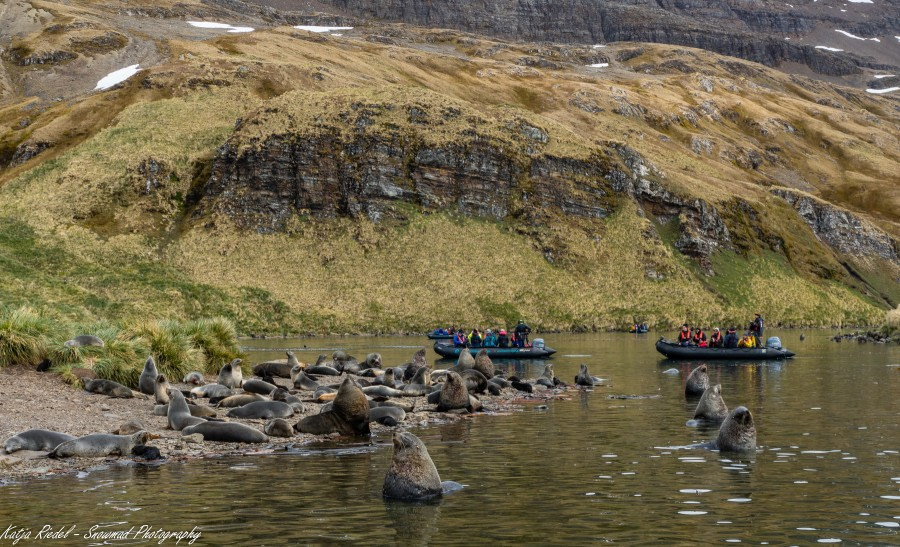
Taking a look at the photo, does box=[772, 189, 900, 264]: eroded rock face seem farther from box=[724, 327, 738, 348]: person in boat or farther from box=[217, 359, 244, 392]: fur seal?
box=[217, 359, 244, 392]: fur seal

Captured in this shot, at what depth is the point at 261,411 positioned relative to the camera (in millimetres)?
23750

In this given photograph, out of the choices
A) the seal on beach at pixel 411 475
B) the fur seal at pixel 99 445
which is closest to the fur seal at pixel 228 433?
the fur seal at pixel 99 445

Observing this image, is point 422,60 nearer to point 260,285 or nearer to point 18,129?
point 18,129

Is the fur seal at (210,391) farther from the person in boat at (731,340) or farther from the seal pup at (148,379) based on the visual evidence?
the person in boat at (731,340)

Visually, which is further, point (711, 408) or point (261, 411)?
point (711, 408)

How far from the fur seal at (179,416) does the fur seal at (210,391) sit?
4.79 metres

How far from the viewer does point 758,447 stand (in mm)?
20422

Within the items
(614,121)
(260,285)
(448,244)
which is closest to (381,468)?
(260,285)

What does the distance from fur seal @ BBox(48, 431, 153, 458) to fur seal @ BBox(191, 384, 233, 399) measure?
26.6 ft

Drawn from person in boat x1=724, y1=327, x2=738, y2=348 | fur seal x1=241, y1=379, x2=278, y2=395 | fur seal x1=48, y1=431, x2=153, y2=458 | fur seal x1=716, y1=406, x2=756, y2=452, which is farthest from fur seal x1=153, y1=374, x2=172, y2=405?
person in boat x1=724, y1=327, x2=738, y2=348

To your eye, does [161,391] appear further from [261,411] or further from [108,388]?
[261,411]

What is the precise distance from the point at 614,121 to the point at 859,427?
13615cm

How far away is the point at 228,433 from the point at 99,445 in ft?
9.87

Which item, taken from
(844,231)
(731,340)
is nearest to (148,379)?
(731,340)
